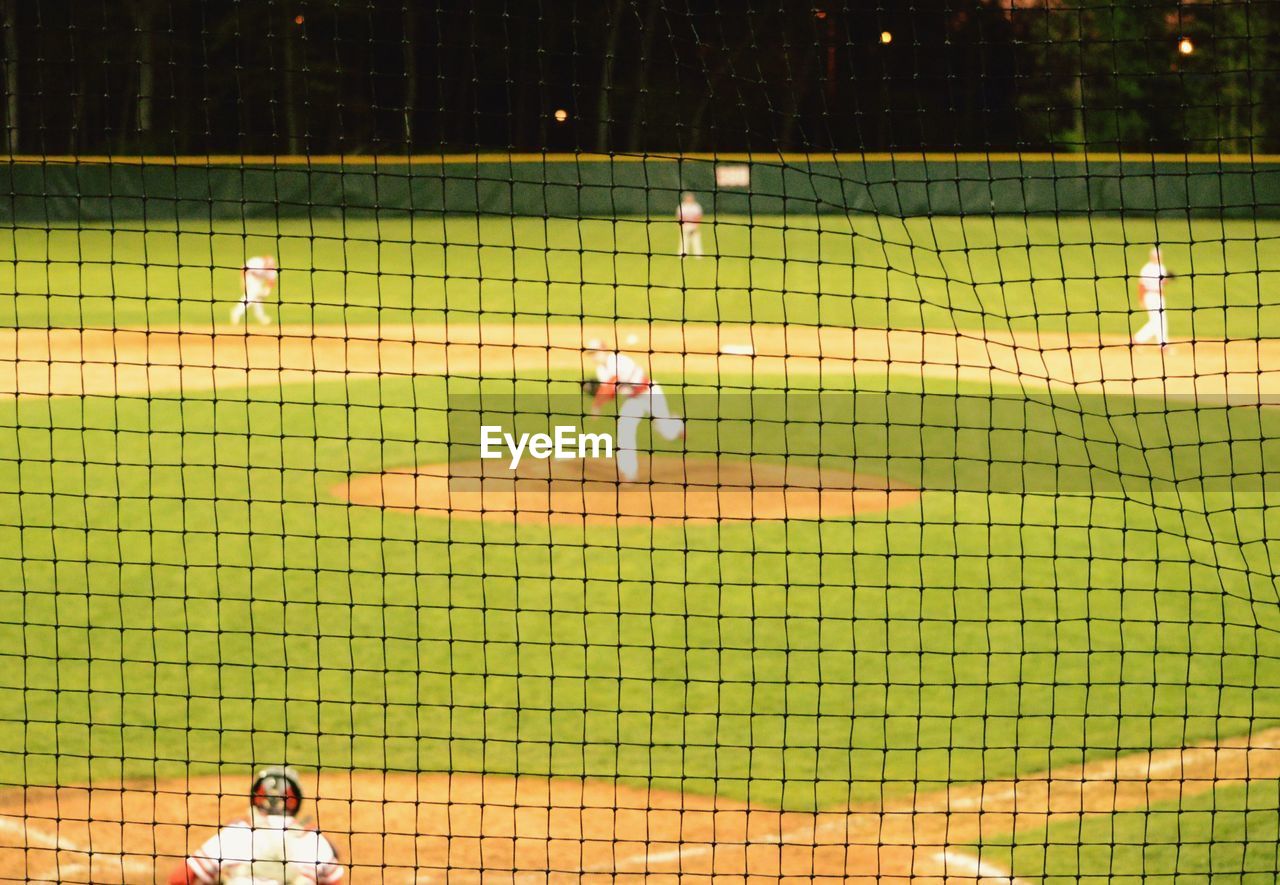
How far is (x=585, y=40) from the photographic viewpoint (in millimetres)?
Answer: 26938

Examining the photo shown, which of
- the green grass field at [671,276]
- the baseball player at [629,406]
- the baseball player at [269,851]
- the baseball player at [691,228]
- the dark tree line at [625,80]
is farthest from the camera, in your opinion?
the baseball player at [691,228]

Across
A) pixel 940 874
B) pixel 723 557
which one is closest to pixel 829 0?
pixel 723 557

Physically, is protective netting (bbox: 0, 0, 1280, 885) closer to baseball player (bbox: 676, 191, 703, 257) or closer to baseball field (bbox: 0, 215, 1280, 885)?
Result: baseball field (bbox: 0, 215, 1280, 885)

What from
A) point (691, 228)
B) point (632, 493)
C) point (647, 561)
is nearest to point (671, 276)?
point (691, 228)

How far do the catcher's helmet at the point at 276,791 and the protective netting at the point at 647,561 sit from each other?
3 centimetres

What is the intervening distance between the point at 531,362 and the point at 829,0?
637 cm

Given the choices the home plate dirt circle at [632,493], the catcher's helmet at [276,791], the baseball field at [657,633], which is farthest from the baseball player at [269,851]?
the home plate dirt circle at [632,493]

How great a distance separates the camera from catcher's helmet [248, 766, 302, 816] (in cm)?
538

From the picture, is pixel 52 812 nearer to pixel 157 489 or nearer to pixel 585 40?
pixel 157 489

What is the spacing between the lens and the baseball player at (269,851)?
5324 mm

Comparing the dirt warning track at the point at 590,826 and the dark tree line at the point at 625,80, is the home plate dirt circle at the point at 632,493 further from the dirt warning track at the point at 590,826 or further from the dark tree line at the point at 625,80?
the dark tree line at the point at 625,80

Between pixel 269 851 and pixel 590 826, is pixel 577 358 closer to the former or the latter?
pixel 590 826

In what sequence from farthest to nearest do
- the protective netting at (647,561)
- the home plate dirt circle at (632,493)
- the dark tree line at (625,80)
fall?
the dark tree line at (625,80)
the home plate dirt circle at (632,493)
the protective netting at (647,561)

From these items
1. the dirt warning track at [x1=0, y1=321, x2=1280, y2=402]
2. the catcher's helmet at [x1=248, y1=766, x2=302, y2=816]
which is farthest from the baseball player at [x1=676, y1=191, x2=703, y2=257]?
the catcher's helmet at [x1=248, y1=766, x2=302, y2=816]
